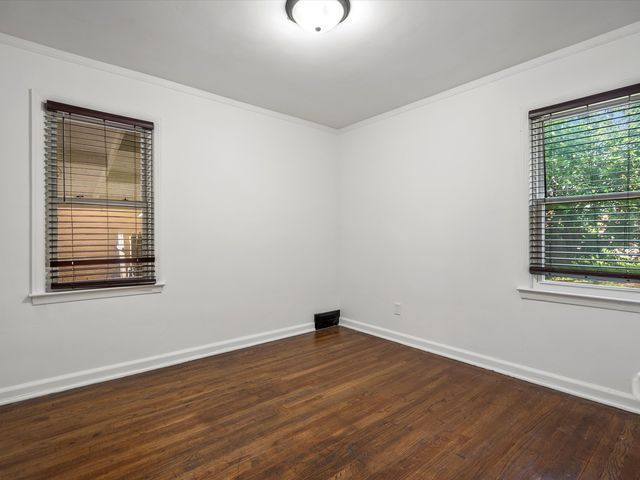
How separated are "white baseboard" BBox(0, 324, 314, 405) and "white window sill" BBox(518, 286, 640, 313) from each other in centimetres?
252

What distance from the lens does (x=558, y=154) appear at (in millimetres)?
2674

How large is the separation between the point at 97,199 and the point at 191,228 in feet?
2.60

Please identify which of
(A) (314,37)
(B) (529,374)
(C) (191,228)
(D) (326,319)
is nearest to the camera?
(A) (314,37)

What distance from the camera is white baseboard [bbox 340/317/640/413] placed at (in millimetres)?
2352

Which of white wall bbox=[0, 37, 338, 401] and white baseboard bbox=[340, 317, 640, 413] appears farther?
white wall bbox=[0, 37, 338, 401]

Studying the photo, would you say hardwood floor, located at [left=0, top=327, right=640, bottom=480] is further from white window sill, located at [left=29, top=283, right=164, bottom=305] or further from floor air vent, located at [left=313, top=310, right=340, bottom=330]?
floor air vent, located at [left=313, top=310, right=340, bottom=330]

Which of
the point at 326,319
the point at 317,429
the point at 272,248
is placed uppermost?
the point at 272,248

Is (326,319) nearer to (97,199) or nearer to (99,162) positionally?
(97,199)

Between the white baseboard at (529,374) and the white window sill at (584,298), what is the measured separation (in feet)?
1.84

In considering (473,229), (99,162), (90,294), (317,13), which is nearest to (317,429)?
(90,294)

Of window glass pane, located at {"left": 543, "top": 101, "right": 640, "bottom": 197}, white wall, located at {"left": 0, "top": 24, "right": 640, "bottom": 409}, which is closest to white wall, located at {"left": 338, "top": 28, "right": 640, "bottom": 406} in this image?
white wall, located at {"left": 0, "top": 24, "right": 640, "bottom": 409}

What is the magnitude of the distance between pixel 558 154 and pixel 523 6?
1121 millimetres

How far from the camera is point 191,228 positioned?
10.9ft

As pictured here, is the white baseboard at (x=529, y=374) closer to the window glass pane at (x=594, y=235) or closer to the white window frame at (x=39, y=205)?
the window glass pane at (x=594, y=235)
